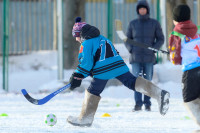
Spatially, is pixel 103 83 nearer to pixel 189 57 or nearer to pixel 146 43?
pixel 189 57

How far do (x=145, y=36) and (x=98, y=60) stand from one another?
5.72ft

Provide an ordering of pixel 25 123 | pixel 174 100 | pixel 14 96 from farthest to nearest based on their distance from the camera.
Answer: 1. pixel 14 96
2. pixel 174 100
3. pixel 25 123

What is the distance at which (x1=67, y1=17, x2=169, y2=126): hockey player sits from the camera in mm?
4449

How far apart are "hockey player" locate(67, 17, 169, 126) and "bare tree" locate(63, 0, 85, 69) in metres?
5.51

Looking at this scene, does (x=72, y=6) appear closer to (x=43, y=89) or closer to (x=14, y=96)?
(x=43, y=89)

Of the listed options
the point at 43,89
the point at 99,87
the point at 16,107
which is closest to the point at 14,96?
the point at 43,89

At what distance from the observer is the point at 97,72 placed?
14.8ft

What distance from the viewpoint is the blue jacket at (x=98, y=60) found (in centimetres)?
443

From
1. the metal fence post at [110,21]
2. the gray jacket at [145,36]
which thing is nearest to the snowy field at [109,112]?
the metal fence post at [110,21]

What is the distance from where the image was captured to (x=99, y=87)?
4.57 meters

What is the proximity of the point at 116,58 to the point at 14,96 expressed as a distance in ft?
13.3

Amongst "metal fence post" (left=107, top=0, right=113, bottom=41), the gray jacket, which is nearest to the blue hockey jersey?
the gray jacket

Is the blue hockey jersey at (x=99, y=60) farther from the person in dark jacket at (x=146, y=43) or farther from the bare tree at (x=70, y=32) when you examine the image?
the bare tree at (x=70, y=32)

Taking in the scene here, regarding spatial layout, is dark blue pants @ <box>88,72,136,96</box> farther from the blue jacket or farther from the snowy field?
the snowy field
